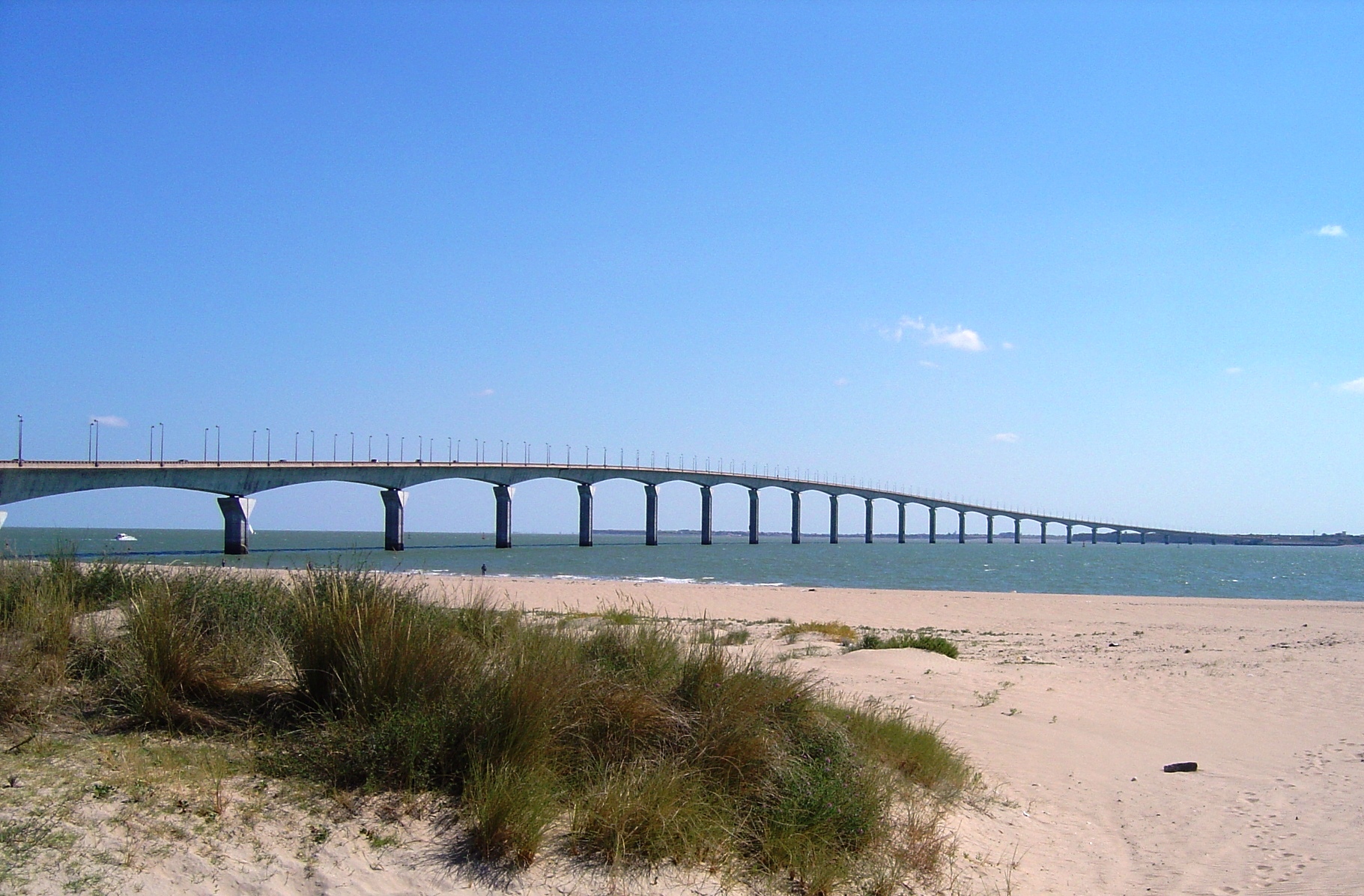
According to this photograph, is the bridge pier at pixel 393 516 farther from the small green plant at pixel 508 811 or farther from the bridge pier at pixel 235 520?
the small green plant at pixel 508 811

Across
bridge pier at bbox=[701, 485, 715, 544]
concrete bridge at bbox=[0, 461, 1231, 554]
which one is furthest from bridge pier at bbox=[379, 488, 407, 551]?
bridge pier at bbox=[701, 485, 715, 544]

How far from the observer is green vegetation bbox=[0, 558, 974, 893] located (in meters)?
5.25

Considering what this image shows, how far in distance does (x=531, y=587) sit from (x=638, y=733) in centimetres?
2934

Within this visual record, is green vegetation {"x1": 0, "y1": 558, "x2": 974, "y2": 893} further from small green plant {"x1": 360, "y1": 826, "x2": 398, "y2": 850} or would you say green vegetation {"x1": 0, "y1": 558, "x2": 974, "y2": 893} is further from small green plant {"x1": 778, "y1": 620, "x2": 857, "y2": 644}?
small green plant {"x1": 778, "y1": 620, "x2": 857, "y2": 644}

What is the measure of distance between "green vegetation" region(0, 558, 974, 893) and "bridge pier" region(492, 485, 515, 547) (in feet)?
269

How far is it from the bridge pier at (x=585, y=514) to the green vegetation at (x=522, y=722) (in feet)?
301

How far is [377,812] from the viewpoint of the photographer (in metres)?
5.16

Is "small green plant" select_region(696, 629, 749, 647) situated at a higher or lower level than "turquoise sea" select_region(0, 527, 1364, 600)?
higher

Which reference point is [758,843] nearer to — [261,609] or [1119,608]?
[261,609]

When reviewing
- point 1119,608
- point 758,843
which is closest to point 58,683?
point 758,843

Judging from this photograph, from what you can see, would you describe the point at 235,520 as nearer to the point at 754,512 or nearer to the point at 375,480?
the point at 375,480

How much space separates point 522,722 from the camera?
18.3 ft

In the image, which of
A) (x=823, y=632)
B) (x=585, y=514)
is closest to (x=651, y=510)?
(x=585, y=514)

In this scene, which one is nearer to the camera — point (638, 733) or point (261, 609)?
point (638, 733)
